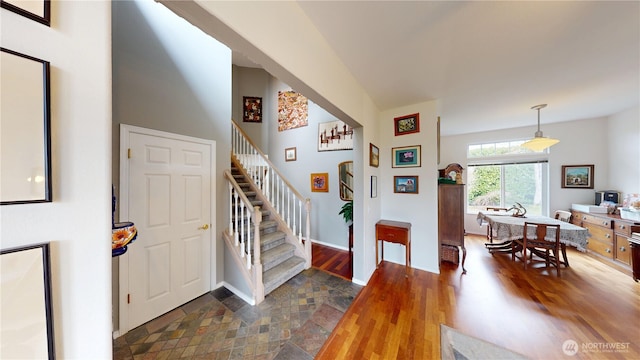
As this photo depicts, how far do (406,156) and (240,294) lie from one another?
2.95 m

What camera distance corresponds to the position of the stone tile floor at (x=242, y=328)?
5.08 ft

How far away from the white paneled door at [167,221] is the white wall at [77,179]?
1.60 meters

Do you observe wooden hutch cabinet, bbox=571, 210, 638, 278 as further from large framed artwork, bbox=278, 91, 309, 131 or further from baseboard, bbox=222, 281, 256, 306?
large framed artwork, bbox=278, 91, 309, 131

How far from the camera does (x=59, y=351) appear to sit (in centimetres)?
53

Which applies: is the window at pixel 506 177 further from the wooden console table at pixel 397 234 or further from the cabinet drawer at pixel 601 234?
the wooden console table at pixel 397 234

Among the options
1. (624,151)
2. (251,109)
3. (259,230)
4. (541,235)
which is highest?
(251,109)

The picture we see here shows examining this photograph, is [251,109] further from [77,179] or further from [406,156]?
[77,179]

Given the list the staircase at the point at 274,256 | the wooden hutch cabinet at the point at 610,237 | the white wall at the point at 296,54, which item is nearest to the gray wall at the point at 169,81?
the staircase at the point at 274,256

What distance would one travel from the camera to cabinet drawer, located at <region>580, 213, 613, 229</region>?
321cm

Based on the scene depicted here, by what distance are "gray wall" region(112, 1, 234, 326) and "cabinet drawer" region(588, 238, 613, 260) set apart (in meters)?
6.06

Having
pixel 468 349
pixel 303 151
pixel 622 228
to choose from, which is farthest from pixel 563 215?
pixel 303 151

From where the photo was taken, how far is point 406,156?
2.98 metres

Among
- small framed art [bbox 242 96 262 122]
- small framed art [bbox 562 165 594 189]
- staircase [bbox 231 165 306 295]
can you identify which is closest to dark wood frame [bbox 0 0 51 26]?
staircase [bbox 231 165 306 295]

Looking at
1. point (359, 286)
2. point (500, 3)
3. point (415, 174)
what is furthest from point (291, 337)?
point (500, 3)
